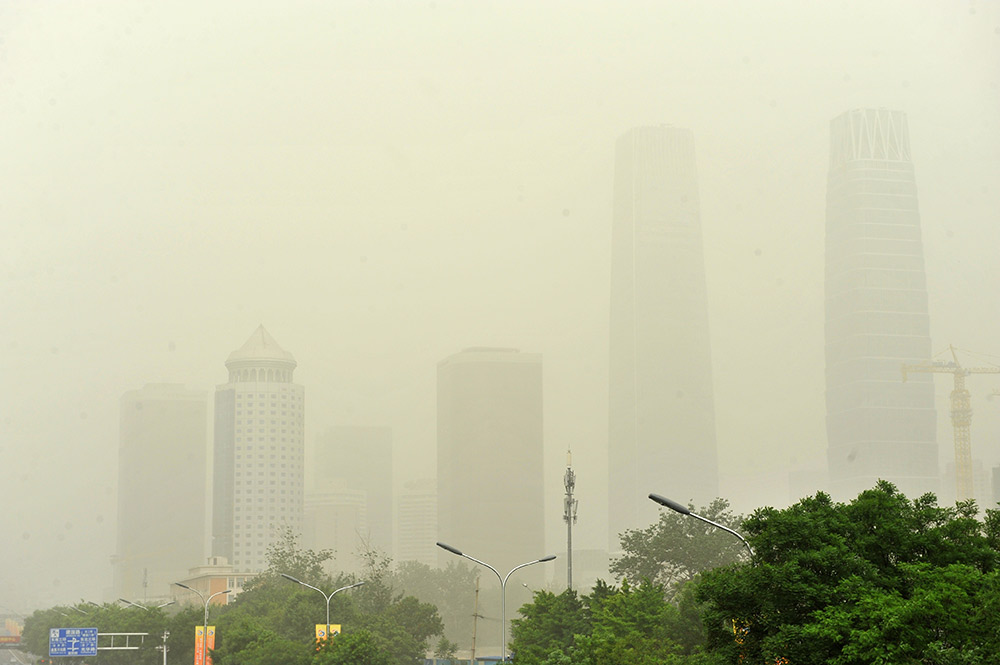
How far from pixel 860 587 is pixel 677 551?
8284cm

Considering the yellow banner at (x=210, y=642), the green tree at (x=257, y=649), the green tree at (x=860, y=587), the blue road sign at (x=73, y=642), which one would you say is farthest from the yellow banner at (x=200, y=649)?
the green tree at (x=860, y=587)

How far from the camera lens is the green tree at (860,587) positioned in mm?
27422

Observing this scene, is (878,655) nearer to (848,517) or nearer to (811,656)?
(811,656)

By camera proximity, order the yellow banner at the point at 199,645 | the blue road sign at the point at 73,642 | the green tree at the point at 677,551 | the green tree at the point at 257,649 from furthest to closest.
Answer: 1. the green tree at the point at 677,551
2. the blue road sign at the point at 73,642
3. the yellow banner at the point at 199,645
4. the green tree at the point at 257,649

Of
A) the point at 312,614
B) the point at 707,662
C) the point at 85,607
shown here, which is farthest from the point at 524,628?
the point at 85,607

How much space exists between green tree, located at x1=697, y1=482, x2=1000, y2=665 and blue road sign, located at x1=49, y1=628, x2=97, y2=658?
256ft

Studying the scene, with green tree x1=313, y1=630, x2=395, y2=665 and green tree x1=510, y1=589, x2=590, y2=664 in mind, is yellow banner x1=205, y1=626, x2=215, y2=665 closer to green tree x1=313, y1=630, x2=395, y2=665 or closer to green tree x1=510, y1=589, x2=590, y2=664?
green tree x1=313, y1=630, x2=395, y2=665

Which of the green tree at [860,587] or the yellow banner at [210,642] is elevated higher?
the green tree at [860,587]

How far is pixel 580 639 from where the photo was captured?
171 feet

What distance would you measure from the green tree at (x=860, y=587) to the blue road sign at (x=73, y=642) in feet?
256

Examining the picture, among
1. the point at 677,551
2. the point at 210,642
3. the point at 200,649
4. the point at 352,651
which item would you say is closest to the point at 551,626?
the point at 352,651

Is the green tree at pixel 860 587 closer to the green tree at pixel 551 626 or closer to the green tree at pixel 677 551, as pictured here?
the green tree at pixel 551 626

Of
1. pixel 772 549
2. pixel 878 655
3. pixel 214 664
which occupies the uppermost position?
pixel 772 549

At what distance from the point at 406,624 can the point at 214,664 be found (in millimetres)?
17614
